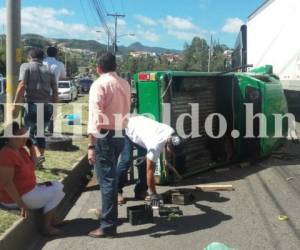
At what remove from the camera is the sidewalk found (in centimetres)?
594

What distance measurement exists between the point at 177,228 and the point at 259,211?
53.3 inches

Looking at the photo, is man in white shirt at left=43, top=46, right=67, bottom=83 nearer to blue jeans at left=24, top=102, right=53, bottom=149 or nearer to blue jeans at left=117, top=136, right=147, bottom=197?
blue jeans at left=24, top=102, right=53, bottom=149

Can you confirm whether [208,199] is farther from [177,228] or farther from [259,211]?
[177,228]

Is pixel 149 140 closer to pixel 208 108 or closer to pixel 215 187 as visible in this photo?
pixel 215 187

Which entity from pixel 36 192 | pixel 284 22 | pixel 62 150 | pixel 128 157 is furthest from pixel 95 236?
pixel 284 22

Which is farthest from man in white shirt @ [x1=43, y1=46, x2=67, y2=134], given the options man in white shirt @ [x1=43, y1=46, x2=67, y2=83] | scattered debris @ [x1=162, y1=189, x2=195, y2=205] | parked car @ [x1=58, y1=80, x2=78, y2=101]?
parked car @ [x1=58, y1=80, x2=78, y2=101]

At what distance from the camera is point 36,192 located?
6.08 m

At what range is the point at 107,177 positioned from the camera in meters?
6.12

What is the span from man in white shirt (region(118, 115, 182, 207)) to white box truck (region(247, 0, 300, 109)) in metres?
7.38

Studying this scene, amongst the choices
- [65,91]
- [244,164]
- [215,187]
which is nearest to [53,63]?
[244,164]

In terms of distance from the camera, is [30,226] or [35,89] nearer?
[30,226]

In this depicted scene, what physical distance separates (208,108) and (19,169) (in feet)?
16.3

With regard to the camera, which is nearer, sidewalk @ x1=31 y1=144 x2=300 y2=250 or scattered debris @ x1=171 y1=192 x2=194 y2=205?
sidewalk @ x1=31 y1=144 x2=300 y2=250

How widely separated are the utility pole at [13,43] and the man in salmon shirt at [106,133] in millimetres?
3856
